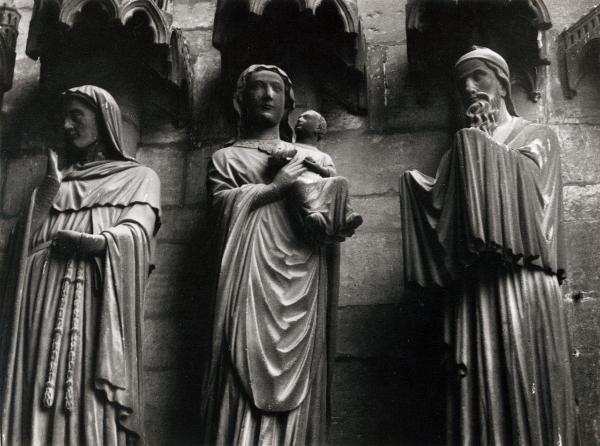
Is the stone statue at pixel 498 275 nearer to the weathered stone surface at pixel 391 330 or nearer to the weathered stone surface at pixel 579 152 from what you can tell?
the weathered stone surface at pixel 391 330

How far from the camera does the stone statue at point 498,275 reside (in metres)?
7.31

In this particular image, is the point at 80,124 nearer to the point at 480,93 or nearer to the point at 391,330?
the point at 391,330

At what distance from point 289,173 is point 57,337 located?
1.77 meters

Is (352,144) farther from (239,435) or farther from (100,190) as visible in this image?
(239,435)

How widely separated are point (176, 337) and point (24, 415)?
1352mm

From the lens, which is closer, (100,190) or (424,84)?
(100,190)

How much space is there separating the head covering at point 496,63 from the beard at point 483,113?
198mm

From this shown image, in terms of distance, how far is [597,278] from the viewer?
8500 mm

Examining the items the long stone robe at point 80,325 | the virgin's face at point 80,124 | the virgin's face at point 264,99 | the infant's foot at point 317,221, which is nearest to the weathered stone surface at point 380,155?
the virgin's face at point 264,99

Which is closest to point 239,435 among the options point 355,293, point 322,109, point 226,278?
point 226,278

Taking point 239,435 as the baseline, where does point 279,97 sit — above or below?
above

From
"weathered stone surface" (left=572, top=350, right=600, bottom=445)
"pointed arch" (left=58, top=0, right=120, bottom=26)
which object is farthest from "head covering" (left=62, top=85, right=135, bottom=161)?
"weathered stone surface" (left=572, top=350, right=600, bottom=445)

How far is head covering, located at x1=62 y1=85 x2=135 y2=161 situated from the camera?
8625 millimetres

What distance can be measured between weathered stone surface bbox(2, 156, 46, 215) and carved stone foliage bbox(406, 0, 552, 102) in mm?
2809
